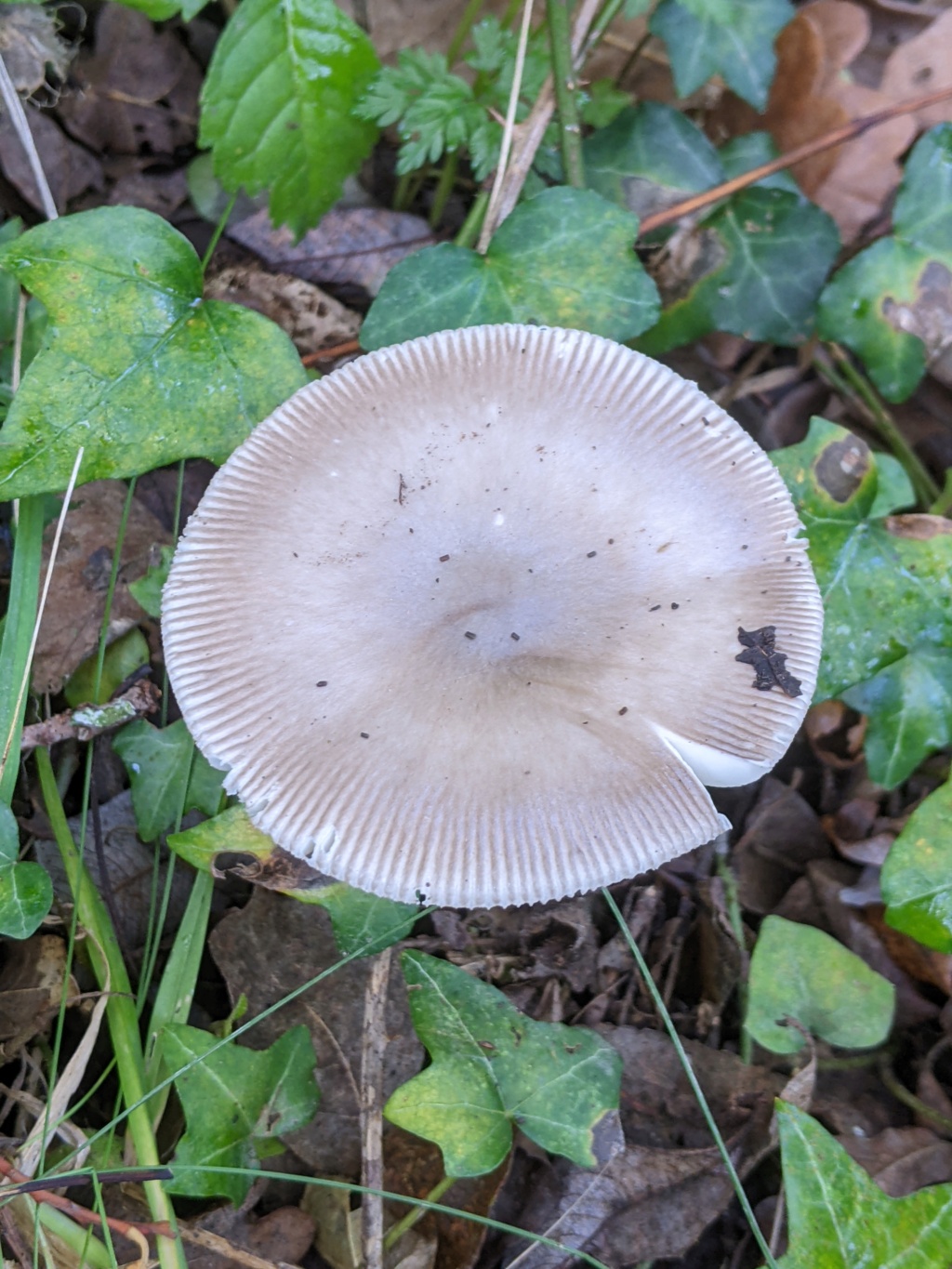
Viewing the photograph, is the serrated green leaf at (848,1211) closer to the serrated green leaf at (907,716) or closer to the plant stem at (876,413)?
the serrated green leaf at (907,716)

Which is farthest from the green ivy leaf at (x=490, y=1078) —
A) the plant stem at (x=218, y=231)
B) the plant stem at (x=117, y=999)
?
the plant stem at (x=218, y=231)

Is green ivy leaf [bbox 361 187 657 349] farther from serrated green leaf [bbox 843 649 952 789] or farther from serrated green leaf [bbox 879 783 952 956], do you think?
serrated green leaf [bbox 879 783 952 956]

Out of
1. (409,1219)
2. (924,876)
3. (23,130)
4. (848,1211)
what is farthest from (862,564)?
(23,130)

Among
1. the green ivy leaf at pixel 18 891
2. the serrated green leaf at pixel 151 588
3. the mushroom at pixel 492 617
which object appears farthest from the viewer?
the serrated green leaf at pixel 151 588

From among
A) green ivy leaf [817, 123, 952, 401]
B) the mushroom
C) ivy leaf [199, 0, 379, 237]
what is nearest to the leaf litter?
green ivy leaf [817, 123, 952, 401]

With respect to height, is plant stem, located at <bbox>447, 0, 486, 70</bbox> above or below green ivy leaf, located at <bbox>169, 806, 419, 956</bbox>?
above
